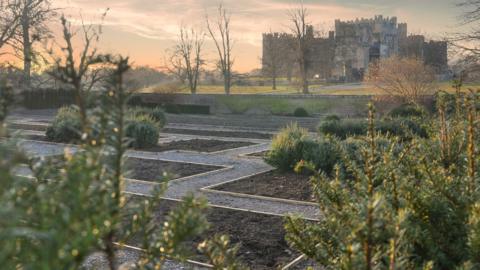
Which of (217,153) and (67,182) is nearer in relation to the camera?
(67,182)

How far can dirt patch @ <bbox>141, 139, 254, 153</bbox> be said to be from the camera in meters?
16.5

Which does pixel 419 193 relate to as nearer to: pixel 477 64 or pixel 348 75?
pixel 477 64

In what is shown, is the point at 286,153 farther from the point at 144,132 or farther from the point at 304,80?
the point at 304,80

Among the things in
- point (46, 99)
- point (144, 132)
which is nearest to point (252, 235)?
point (144, 132)

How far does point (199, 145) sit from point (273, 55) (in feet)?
160

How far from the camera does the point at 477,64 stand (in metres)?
25.1

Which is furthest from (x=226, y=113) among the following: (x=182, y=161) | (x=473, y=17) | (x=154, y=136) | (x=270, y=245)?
(x=270, y=245)

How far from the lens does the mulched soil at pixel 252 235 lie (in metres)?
6.29

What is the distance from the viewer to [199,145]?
1756cm

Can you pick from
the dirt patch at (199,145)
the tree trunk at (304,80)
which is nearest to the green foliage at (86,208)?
the dirt patch at (199,145)

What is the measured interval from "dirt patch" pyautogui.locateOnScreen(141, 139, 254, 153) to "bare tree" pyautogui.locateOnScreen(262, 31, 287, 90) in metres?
47.5

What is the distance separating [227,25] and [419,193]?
5655 cm

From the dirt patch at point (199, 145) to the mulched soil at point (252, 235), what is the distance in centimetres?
743

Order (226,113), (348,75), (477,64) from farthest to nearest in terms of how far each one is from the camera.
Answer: (348,75)
(226,113)
(477,64)
